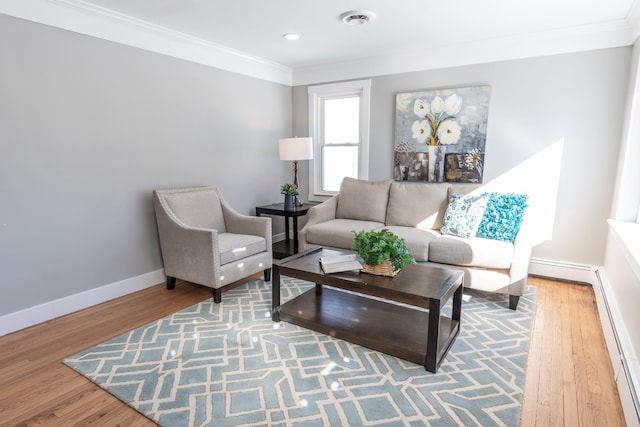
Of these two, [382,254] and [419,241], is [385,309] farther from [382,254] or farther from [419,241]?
[419,241]

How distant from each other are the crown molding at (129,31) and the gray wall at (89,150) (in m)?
0.06

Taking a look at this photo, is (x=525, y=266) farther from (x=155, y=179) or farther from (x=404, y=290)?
(x=155, y=179)

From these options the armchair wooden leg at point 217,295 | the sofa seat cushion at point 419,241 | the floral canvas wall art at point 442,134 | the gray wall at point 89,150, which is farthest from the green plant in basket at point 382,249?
the gray wall at point 89,150

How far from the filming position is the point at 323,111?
4711 millimetres

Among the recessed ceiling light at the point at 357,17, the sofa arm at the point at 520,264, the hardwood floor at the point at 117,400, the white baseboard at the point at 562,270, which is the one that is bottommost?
the hardwood floor at the point at 117,400

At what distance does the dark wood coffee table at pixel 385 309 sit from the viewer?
6.70 ft

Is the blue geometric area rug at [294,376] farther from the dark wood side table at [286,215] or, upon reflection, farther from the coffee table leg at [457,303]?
the dark wood side table at [286,215]

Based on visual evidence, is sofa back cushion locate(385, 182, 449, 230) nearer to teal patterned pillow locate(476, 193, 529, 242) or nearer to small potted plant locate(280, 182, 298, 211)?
teal patterned pillow locate(476, 193, 529, 242)

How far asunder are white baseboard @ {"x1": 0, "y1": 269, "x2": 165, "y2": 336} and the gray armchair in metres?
0.24

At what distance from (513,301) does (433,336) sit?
120 cm

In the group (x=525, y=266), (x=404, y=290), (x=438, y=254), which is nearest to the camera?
(x=404, y=290)

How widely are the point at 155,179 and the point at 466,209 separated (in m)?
2.81

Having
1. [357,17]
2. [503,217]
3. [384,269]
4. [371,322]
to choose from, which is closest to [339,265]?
[384,269]

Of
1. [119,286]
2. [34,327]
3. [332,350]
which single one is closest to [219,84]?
[119,286]
